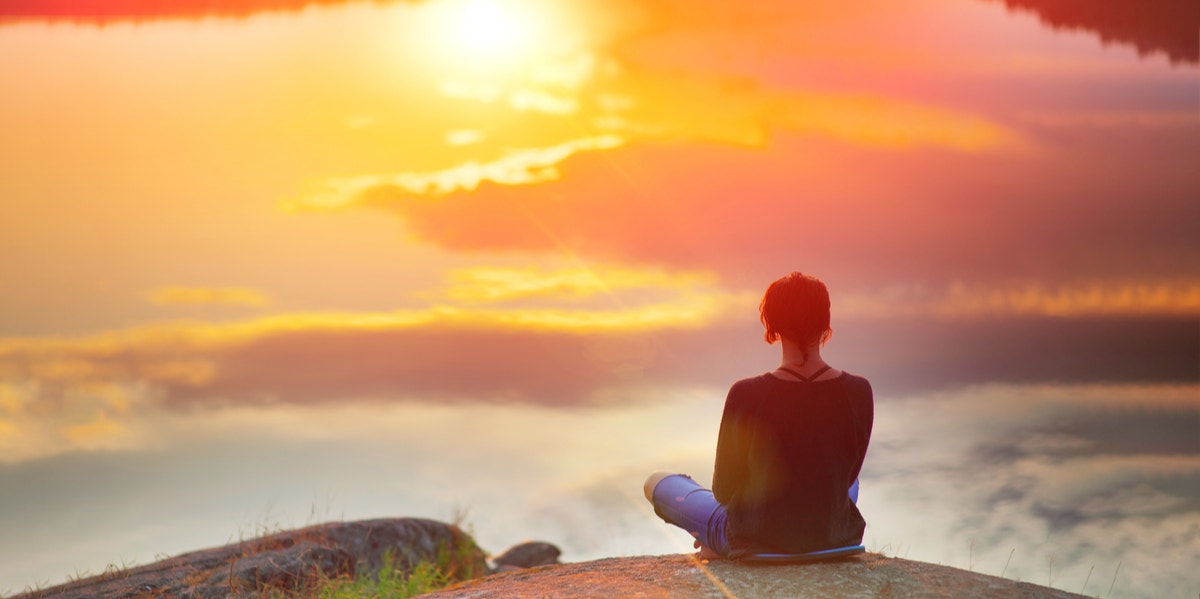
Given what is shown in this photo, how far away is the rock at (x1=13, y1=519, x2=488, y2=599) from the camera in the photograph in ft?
29.1

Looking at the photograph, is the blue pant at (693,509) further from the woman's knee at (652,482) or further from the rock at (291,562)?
the rock at (291,562)

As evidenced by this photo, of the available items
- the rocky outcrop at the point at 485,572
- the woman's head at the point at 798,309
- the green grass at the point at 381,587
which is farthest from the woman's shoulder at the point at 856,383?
the green grass at the point at 381,587

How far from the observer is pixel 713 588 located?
5.96 meters

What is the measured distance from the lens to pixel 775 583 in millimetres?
5926

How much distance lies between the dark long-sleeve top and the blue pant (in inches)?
5.5

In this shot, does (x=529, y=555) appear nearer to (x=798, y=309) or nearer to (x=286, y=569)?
(x=286, y=569)

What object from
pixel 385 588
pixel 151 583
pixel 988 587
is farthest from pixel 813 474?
pixel 151 583

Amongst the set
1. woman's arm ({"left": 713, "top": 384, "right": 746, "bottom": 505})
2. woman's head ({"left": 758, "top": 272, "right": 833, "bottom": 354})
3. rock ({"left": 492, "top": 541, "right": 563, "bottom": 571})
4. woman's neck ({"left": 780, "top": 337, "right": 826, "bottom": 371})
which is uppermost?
woman's head ({"left": 758, "top": 272, "right": 833, "bottom": 354})

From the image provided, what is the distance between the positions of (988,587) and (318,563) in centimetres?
626

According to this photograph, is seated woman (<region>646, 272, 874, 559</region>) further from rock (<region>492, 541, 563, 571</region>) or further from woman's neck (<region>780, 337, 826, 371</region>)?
rock (<region>492, 541, 563, 571</region>)

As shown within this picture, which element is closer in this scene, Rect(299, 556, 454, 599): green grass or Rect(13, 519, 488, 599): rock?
Rect(13, 519, 488, 599): rock

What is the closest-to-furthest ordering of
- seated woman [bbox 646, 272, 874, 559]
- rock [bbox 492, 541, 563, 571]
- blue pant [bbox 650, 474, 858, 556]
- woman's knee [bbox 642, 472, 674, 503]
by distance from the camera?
seated woman [bbox 646, 272, 874, 559]
blue pant [bbox 650, 474, 858, 556]
woman's knee [bbox 642, 472, 674, 503]
rock [bbox 492, 541, 563, 571]

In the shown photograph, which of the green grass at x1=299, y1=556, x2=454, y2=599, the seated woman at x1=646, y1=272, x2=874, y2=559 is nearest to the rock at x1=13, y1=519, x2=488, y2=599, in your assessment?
the green grass at x1=299, y1=556, x2=454, y2=599

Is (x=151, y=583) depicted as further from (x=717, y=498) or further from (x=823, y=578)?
(x=823, y=578)
